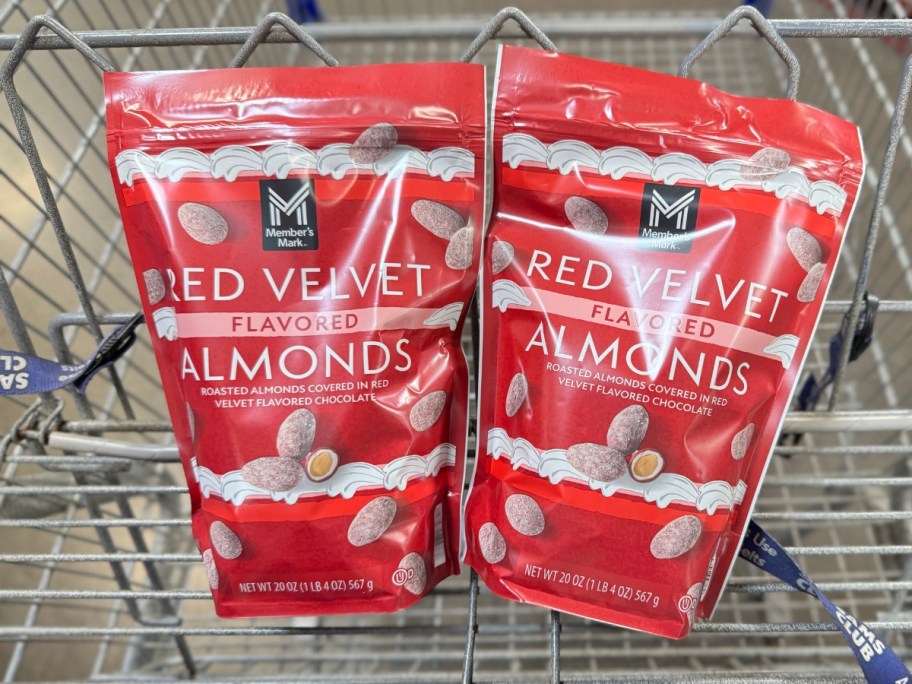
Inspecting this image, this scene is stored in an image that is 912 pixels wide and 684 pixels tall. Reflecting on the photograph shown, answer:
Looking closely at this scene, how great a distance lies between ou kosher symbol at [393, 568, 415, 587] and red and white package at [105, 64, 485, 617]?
26 mm

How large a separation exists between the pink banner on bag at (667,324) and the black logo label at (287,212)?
0.18 m

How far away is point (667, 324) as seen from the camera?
473 mm

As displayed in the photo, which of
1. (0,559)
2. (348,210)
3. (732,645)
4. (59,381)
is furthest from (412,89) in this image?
(732,645)

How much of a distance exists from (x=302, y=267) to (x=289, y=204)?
0.14 ft

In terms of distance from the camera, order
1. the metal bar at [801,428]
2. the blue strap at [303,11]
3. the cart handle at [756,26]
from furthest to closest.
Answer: the blue strap at [303,11]
the metal bar at [801,428]
the cart handle at [756,26]

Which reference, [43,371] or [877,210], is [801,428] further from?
[43,371]

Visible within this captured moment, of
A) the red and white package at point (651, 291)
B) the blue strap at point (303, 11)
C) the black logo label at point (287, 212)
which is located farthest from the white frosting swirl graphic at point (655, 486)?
the blue strap at point (303, 11)

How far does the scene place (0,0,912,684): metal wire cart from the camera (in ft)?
1.78

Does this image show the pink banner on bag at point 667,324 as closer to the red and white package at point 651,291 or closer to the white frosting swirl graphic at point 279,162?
the red and white package at point 651,291

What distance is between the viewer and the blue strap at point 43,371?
0.53 meters

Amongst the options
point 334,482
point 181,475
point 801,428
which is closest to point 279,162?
point 334,482

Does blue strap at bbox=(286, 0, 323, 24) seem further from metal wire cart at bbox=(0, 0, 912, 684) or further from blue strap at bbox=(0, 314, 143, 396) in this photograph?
blue strap at bbox=(0, 314, 143, 396)

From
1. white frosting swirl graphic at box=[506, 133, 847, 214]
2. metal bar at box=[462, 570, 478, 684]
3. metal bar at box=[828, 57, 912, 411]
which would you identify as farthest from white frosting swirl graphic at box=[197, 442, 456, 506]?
metal bar at box=[828, 57, 912, 411]

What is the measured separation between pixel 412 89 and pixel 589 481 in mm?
291
